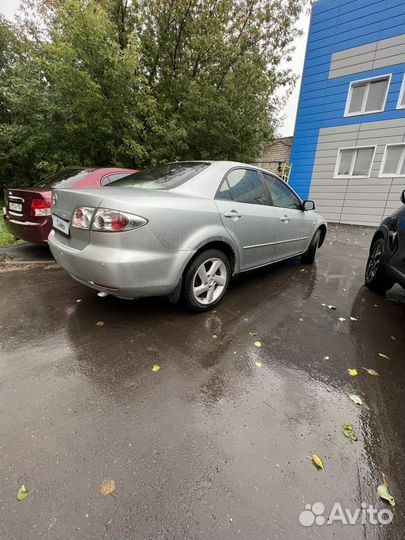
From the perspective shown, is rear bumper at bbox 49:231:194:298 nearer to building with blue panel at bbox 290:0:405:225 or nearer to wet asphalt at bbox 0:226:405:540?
wet asphalt at bbox 0:226:405:540

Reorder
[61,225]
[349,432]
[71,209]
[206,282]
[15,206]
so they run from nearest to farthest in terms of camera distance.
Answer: [349,432] < [71,209] < [61,225] < [206,282] < [15,206]

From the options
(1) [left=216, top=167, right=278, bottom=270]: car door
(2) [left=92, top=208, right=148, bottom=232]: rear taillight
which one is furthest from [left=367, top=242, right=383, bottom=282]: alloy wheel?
(2) [left=92, top=208, right=148, bottom=232]: rear taillight

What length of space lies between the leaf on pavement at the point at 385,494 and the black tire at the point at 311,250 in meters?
4.10

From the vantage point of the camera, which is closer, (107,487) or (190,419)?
(107,487)

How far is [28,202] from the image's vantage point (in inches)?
159

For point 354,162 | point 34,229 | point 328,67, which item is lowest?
point 34,229

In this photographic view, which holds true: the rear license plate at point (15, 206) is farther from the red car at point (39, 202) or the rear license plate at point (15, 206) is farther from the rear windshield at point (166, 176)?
the rear windshield at point (166, 176)

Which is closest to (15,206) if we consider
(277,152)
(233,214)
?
(233,214)

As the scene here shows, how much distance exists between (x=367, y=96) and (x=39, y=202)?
12320 millimetres

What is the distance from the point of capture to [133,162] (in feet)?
28.8

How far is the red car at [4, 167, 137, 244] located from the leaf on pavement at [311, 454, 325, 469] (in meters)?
4.29

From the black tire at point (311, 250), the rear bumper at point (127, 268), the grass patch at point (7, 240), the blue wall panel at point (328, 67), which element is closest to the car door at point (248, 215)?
the rear bumper at point (127, 268)

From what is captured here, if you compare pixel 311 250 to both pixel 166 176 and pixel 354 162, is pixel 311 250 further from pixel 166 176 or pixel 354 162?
pixel 354 162

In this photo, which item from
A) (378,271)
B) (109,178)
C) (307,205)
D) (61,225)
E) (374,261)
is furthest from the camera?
(109,178)
